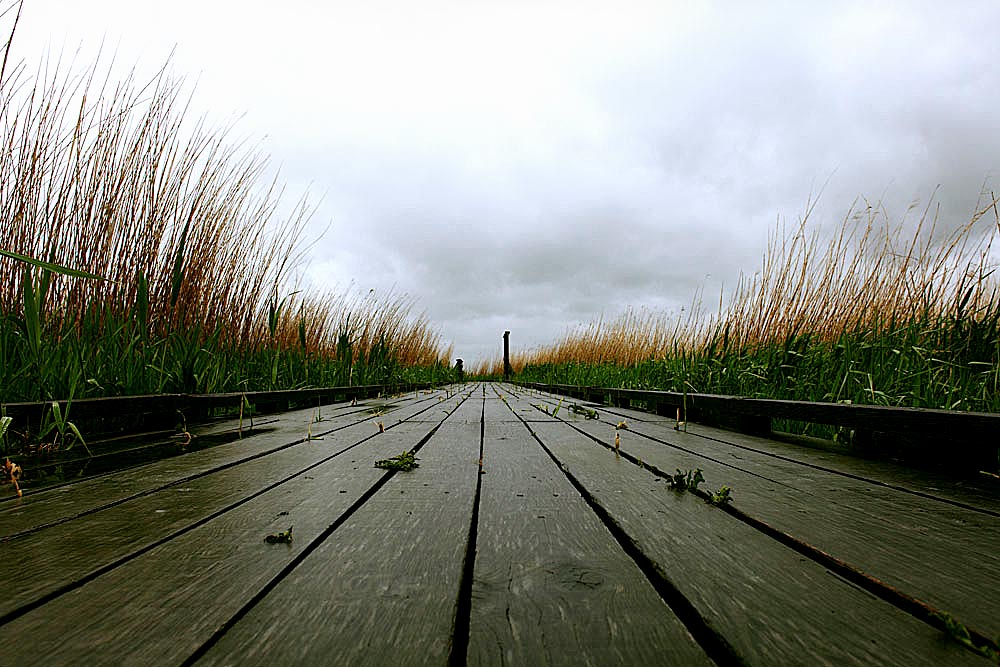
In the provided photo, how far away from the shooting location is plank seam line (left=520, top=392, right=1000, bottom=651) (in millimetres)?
581

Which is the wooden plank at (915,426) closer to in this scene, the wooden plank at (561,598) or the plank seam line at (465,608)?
the wooden plank at (561,598)

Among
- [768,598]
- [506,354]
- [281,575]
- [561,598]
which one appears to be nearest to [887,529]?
[768,598]

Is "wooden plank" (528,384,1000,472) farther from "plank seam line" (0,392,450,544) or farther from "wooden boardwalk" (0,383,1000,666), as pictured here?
"plank seam line" (0,392,450,544)

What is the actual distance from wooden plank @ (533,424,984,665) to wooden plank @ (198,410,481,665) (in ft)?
0.99

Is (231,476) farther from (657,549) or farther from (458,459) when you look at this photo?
(657,549)

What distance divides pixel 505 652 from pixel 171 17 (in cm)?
337

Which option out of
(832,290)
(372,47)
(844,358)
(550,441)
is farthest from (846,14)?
(372,47)

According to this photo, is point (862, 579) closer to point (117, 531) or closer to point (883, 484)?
point (883, 484)

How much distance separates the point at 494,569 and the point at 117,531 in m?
0.66

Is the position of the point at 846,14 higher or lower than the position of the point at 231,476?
higher

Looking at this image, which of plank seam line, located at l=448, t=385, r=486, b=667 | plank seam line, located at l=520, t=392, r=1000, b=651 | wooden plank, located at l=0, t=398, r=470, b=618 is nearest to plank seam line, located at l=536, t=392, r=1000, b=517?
plank seam line, located at l=520, t=392, r=1000, b=651

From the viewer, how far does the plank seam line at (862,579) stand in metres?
0.58

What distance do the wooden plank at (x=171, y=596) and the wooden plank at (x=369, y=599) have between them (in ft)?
0.12

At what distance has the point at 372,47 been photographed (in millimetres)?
4902
